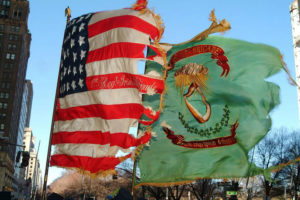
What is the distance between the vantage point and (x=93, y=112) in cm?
830

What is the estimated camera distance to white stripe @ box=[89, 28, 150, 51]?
8461mm

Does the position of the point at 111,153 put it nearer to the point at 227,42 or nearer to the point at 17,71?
the point at 227,42

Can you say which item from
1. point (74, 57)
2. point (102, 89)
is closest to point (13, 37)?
point (74, 57)

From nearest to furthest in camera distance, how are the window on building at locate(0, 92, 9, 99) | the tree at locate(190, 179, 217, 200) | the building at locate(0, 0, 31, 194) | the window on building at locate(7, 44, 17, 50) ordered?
the tree at locate(190, 179, 217, 200), the building at locate(0, 0, 31, 194), the window on building at locate(0, 92, 9, 99), the window on building at locate(7, 44, 17, 50)

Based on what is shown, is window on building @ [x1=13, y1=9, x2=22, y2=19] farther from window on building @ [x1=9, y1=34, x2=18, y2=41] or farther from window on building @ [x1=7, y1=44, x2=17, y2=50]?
window on building @ [x1=7, y1=44, x2=17, y2=50]

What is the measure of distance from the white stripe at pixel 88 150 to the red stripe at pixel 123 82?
1.43 meters

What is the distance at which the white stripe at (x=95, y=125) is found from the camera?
7.93 meters

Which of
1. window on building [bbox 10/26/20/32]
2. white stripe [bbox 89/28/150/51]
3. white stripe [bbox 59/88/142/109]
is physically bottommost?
white stripe [bbox 59/88/142/109]

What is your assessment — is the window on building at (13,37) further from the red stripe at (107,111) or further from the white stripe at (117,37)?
the red stripe at (107,111)

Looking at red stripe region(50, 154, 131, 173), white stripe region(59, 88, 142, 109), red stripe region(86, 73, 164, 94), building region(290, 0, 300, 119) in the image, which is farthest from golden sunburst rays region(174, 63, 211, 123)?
building region(290, 0, 300, 119)

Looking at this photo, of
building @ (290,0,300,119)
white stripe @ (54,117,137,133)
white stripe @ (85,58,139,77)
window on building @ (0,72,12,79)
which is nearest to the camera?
white stripe @ (54,117,137,133)

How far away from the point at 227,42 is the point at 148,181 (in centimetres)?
445

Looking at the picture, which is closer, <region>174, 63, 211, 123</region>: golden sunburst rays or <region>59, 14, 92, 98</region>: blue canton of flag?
<region>59, 14, 92, 98</region>: blue canton of flag

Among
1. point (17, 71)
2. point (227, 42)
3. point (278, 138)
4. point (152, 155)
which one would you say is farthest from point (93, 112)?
point (17, 71)
